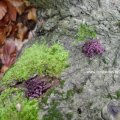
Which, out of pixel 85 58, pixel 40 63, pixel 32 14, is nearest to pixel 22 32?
pixel 32 14

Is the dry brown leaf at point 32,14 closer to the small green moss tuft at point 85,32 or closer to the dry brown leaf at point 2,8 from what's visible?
the dry brown leaf at point 2,8

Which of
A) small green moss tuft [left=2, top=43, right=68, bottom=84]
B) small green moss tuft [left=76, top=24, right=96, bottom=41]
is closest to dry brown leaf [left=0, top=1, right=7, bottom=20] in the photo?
small green moss tuft [left=2, top=43, right=68, bottom=84]

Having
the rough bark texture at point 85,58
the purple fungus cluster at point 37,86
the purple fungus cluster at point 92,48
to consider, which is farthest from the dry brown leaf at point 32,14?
the purple fungus cluster at point 37,86

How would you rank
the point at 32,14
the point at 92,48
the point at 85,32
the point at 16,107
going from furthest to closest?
the point at 32,14 → the point at 85,32 → the point at 92,48 → the point at 16,107

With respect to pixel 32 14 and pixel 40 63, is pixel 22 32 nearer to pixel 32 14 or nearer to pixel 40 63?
pixel 32 14

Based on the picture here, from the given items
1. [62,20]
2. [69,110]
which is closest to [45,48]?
[62,20]

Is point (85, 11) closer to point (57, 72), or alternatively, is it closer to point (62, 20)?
point (62, 20)
